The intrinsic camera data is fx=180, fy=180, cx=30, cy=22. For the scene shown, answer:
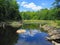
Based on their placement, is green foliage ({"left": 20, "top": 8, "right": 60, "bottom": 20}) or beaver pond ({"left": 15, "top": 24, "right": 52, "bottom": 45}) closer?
beaver pond ({"left": 15, "top": 24, "right": 52, "bottom": 45})

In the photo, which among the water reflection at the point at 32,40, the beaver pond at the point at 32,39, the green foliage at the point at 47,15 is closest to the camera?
the water reflection at the point at 32,40

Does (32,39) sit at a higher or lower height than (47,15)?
higher

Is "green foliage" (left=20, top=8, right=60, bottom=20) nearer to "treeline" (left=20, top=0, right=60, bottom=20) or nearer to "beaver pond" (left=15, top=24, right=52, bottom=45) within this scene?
"treeline" (left=20, top=0, right=60, bottom=20)

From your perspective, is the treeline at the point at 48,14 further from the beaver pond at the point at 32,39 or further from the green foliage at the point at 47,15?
the beaver pond at the point at 32,39

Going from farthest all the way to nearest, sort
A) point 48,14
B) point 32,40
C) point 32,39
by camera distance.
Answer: point 48,14 → point 32,39 → point 32,40

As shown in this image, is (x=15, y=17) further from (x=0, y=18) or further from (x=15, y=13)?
(x=0, y=18)

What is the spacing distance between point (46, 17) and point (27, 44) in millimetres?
126627

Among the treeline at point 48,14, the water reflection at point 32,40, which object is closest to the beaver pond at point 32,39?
the water reflection at point 32,40

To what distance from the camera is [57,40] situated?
1389 inches

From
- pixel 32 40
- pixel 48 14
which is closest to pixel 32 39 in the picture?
pixel 32 40

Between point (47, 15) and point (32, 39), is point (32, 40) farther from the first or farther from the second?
point (47, 15)

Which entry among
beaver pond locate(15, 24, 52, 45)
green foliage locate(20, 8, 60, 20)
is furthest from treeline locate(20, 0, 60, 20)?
beaver pond locate(15, 24, 52, 45)

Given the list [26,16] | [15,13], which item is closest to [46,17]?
[26,16]

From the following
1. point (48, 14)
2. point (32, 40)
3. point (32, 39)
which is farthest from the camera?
point (48, 14)
